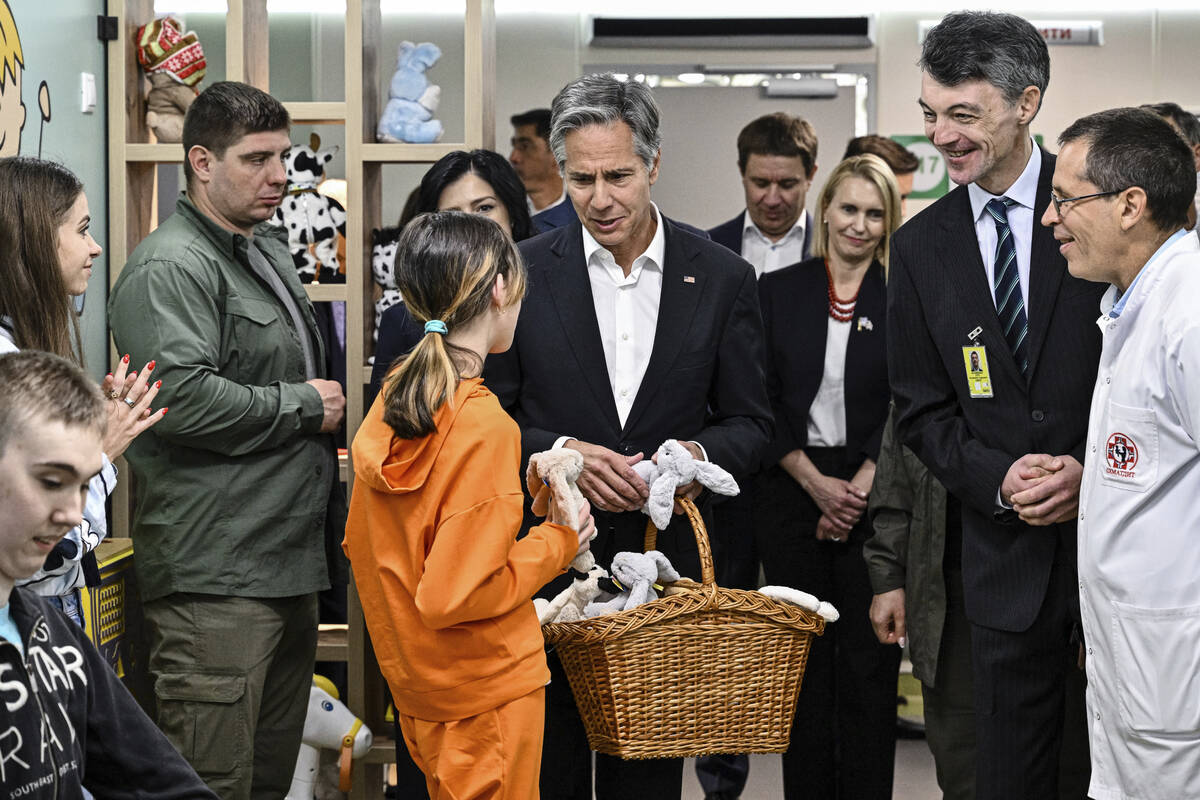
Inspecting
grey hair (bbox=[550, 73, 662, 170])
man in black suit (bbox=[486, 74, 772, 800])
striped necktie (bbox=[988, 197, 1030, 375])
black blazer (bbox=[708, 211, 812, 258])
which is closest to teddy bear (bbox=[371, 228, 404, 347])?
man in black suit (bbox=[486, 74, 772, 800])

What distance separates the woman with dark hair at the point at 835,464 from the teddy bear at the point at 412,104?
1.02 m

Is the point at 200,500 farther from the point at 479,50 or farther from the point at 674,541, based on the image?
the point at 479,50

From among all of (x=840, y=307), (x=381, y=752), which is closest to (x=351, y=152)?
(x=840, y=307)

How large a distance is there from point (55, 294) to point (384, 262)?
1294mm

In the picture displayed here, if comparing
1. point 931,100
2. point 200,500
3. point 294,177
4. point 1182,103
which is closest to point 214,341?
point 200,500

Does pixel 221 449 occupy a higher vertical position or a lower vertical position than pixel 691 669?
higher

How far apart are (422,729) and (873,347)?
1745mm

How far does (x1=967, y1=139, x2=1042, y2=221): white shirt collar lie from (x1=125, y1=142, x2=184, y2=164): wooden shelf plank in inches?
77.8

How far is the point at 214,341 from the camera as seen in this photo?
2777 mm

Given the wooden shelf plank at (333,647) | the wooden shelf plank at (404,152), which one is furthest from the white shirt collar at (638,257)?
the wooden shelf plank at (333,647)

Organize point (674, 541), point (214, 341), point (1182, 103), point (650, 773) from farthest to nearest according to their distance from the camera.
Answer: point (1182, 103), point (214, 341), point (674, 541), point (650, 773)

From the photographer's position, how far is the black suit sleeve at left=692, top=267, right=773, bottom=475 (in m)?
2.64

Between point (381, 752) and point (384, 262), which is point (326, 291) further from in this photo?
point (381, 752)

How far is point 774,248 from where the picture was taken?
429 centimetres
